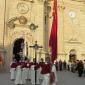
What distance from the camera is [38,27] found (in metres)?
31.8

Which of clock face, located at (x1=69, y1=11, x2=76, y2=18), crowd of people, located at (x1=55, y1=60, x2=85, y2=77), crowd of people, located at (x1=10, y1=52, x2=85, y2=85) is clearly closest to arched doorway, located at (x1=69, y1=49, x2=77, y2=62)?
crowd of people, located at (x1=55, y1=60, x2=85, y2=77)

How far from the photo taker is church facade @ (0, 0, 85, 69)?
30344mm

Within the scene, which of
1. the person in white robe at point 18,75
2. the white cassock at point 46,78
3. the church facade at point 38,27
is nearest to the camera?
the white cassock at point 46,78

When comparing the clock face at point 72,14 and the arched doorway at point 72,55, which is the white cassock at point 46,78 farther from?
the clock face at point 72,14

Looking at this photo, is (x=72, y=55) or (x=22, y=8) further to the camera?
(x=72, y=55)

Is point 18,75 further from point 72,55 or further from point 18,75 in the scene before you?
point 72,55

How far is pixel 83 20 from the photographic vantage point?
3591 centimetres

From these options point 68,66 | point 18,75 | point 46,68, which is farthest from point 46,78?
point 68,66

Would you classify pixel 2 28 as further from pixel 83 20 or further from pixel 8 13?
pixel 83 20

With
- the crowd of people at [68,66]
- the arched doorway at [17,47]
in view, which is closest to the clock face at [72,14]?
the crowd of people at [68,66]

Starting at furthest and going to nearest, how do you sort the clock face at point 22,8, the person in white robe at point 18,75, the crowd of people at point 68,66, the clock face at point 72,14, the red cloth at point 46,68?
the clock face at point 72,14, the clock face at point 22,8, the crowd of people at point 68,66, the person in white robe at point 18,75, the red cloth at point 46,68

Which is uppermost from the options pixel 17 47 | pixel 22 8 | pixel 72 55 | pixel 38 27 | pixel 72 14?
pixel 22 8

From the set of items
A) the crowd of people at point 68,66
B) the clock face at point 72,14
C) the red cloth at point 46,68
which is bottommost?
the crowd of people at point 68,66

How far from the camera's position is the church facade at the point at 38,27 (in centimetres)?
3034
